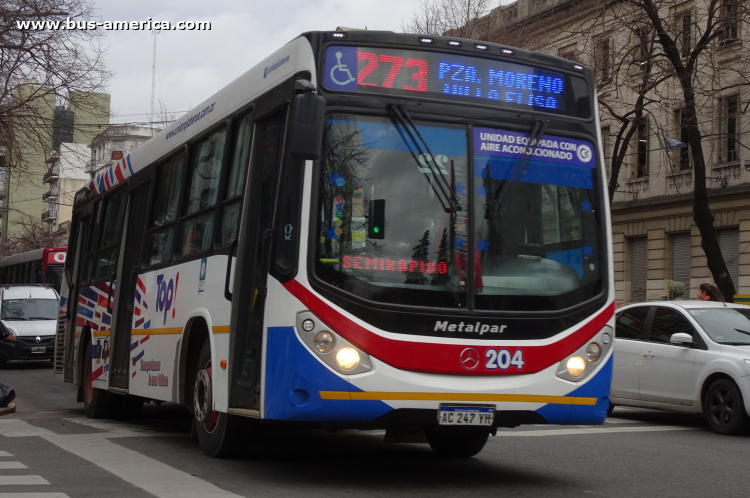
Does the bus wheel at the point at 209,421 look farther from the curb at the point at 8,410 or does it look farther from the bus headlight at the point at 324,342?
the curb at the point at 8,410

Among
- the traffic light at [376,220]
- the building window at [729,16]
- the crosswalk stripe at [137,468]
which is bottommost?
the crosswalk stripe at [137,468]

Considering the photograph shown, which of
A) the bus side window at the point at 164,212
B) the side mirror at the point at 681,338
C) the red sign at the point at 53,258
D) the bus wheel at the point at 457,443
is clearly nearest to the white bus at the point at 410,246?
the bus wheel at the point at 457,443

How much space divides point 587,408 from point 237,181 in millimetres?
3243

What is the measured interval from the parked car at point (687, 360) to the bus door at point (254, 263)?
21.5ft

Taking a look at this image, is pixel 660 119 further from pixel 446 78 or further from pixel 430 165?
pixel 430 165

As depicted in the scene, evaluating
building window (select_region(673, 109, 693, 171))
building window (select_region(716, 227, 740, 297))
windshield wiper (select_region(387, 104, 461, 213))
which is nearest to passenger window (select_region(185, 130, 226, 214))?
windshield wiper (select_region(387, 104, 461, 213))

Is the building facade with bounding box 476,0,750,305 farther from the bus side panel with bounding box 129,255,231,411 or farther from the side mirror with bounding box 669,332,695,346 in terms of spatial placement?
the bus side panel with bounding box 129,255,231,411

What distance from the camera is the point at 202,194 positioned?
9.38m

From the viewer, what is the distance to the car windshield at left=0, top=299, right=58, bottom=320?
27312 millimetres

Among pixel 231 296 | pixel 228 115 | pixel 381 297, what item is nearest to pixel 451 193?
pixel 381 297

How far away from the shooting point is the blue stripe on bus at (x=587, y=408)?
24.5 feet

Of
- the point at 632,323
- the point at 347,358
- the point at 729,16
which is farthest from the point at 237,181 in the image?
the point at 729,16

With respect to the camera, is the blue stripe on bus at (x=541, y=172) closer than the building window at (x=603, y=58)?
Yes

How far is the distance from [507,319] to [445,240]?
0.70 meters
